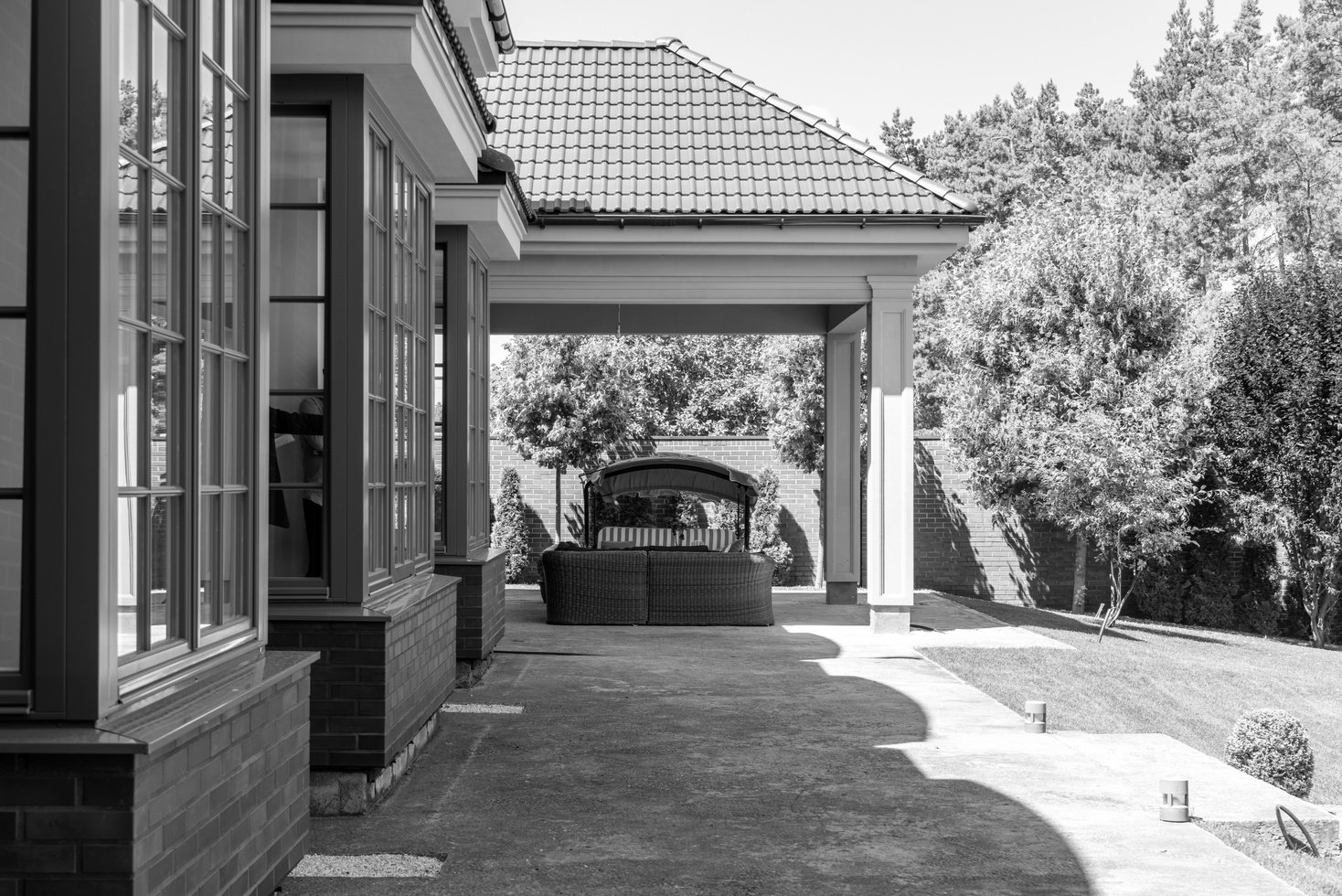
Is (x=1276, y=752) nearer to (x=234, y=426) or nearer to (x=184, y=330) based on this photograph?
(x=234, y=426)

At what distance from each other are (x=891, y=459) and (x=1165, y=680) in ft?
13.2

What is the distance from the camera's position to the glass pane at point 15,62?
2992 millimetres

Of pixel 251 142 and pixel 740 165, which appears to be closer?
pixel 251 142

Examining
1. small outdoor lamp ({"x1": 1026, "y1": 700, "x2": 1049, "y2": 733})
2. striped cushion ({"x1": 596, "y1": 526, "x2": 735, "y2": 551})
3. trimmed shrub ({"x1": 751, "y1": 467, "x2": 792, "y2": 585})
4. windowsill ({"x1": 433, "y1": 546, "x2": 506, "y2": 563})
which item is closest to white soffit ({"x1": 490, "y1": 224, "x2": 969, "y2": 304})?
windowsill ({"x1": 433, "y1": 546, "x2": 506, "y2": 563})

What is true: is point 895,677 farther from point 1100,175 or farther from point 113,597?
point 1100,175

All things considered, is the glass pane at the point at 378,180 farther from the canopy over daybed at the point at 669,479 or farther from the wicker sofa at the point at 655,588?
the canopy over daybed at the point at 669,479

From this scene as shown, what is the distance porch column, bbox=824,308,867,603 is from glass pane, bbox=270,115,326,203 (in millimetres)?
10772

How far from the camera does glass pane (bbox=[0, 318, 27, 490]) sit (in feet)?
9.66

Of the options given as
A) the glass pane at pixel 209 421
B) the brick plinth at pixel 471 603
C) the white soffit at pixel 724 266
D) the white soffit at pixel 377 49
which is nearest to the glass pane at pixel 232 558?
the glass pane at pixel 209 421

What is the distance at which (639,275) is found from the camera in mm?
12992

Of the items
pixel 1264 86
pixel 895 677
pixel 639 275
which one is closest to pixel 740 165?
pixel 639 275

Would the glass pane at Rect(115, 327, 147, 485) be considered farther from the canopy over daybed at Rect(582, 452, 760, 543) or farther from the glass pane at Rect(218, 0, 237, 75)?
the canopy over daybed at Rect(582, 452, 760, 543)

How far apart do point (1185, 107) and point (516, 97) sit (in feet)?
86.6

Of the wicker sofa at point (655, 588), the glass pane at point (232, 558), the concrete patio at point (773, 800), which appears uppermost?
the glass pane at point (232, 558)
